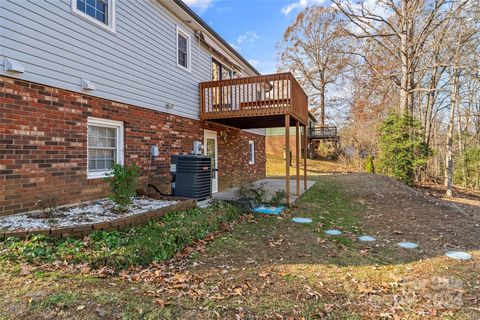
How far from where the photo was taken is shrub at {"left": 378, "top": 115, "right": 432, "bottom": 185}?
1517 cm

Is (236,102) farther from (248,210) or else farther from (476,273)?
(476,273)

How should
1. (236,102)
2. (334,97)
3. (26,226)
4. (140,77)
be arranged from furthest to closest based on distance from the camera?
(334,97) → (236,102) → (140,77) → (26,226)

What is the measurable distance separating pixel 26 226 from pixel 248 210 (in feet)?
16.8

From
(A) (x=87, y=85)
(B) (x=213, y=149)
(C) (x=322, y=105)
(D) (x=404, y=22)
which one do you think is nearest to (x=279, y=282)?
(A) (x=87, y=85)

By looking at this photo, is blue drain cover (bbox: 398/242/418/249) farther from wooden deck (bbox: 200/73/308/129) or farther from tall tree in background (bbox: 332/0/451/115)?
tall tree in background (bbox: 332/0/451/115)

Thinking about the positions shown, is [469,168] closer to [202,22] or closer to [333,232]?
[333,232]

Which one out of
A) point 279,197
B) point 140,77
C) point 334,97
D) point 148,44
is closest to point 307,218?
point 279,197

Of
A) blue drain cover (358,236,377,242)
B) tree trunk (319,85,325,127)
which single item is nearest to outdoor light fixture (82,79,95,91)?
blue drain cover (358,236,377,242)

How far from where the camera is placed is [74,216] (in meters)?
4.75

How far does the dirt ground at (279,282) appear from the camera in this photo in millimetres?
2836

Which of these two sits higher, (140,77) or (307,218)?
(140,77)

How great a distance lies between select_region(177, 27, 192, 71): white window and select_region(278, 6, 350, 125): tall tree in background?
23254 mm

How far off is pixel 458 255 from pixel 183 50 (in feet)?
28.7

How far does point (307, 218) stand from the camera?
759cm
